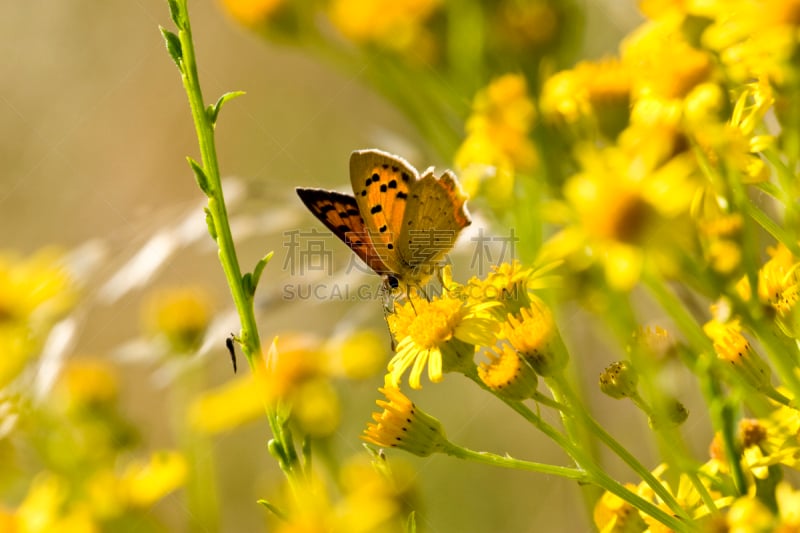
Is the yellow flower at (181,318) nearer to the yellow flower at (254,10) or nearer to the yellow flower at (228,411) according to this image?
the yellow flower at (228,411)

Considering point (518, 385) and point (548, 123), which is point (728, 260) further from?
point (548, 123)

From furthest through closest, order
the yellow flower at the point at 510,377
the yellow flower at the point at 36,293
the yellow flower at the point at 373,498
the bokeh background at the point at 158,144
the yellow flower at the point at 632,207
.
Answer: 1. the bokeh background at the point at 158,144
2. the yellow flower at the point at 36,293
3. the yellow flower at the point at 510,377
4. the yellow flower at the point at 632,207
5. the yellow flower at the point at 373,498

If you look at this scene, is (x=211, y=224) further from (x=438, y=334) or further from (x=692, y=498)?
(x=692, y=498)

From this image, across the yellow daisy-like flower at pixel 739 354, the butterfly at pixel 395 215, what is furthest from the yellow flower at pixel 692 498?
the butterfly at pixel 395 215

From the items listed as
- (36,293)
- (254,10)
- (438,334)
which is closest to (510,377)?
(438,334)

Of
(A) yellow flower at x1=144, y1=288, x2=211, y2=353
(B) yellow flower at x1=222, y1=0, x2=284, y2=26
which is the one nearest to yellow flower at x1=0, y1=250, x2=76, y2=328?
(A) yellow flower at x1=144, y1=288, x2=211, y2=353

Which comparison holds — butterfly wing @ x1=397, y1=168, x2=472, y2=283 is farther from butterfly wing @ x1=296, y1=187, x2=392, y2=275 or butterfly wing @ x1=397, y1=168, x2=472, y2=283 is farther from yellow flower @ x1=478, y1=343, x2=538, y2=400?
yellow flower @ x1=478, y1=343, x2=538, y2=400
